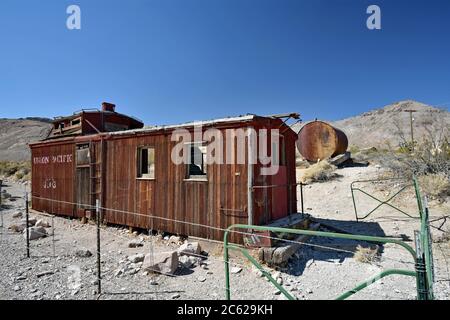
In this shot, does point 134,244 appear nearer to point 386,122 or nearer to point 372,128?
point 372,128

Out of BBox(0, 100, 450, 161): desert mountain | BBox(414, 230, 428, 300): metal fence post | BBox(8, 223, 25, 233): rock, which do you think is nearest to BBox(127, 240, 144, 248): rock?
BBox(8, 223, 25, 233): rock

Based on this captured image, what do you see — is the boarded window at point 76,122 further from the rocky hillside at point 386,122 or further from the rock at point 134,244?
the rocky hillside at point 386,122

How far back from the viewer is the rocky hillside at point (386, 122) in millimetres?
44312

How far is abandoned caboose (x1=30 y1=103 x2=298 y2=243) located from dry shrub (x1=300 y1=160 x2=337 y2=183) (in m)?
6.33

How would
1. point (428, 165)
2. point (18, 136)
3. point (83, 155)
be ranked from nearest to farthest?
point (83, 155) → point (428, 165) → point (18, 136)

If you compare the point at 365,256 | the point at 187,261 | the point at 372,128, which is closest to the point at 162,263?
the point at 187,261

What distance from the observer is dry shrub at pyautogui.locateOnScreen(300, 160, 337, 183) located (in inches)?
594

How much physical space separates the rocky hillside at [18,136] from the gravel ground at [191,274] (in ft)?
187

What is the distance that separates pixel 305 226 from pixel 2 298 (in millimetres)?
7007

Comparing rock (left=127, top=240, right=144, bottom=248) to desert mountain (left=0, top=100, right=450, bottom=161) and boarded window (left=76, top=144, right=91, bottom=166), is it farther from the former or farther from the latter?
desert mountain (left=0, top=100, right=450, bottom=161)

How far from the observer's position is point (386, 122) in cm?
4969

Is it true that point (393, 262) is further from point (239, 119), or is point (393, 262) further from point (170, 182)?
→ point (170, 182)

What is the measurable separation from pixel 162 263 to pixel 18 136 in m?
79.8
